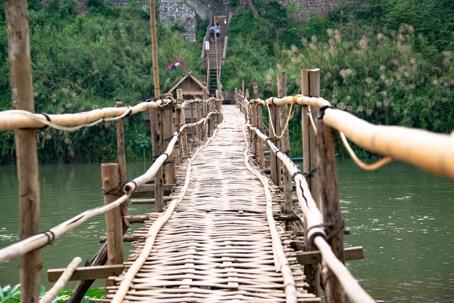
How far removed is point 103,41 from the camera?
1112 inches

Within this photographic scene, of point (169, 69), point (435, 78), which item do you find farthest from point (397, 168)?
point (169, 69)

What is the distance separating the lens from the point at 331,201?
248cm

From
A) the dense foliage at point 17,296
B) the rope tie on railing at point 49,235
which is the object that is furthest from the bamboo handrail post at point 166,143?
the rope tie on railing at point 49,235

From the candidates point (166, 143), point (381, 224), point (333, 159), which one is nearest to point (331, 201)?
point (333, 159)

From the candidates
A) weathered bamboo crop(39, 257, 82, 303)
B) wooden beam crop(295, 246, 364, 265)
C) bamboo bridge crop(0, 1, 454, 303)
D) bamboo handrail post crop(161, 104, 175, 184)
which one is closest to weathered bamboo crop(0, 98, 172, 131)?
bamboo bridge crop(0, 1, 454, 303)

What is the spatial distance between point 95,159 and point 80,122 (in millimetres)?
22513

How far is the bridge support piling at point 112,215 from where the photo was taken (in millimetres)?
3992

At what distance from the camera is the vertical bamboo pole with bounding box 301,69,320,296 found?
3814 mm

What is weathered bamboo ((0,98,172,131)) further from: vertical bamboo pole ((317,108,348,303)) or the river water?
the river water

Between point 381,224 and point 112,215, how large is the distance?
33.7 feet

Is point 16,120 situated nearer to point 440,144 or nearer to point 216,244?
point 440,144

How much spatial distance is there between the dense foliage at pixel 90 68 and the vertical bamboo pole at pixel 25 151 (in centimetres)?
2196

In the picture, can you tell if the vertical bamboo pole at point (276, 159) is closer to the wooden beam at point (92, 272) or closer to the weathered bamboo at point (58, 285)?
the wooden beam at point (92, 272)

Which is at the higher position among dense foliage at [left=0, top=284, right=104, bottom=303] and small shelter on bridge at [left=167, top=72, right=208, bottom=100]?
small shelter on bridge at [left=167, top=72, right=208, bottom=100]
